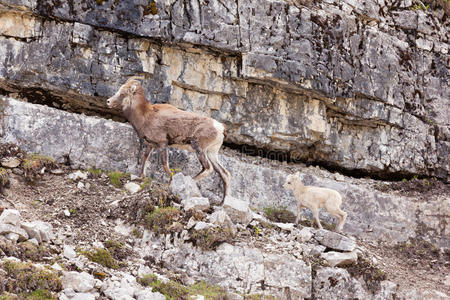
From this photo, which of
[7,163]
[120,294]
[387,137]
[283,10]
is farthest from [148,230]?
[387,137]

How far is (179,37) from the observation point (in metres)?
13.9

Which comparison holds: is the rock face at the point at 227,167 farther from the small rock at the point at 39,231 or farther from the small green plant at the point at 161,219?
the small rock at the point at 39,231

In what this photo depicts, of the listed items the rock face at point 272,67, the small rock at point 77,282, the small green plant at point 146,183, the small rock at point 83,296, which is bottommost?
the small rock at point 83,296

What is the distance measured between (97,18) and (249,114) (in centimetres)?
515

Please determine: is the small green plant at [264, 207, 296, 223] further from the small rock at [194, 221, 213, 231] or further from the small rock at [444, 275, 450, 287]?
the small rock at [444, 275, 450, 287]

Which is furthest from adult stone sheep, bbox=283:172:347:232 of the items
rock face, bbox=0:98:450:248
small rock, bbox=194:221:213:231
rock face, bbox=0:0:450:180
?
rock face, bbox=0:0:450:180

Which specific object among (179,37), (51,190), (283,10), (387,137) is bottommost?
(51,190)

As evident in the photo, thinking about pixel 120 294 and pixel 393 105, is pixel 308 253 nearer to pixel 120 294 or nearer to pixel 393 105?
pixel 120 294

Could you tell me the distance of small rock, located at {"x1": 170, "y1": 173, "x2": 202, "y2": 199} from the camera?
432 inches

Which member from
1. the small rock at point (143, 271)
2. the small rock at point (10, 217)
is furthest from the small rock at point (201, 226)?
the small rock at point (10, 217)

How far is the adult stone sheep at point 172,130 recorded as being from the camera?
11930mm

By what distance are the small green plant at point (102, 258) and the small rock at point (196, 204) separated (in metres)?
2.15

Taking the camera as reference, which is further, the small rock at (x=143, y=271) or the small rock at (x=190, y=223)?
the small rock at (x=190, y=223)

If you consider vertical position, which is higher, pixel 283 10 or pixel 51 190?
pixel 283 10
